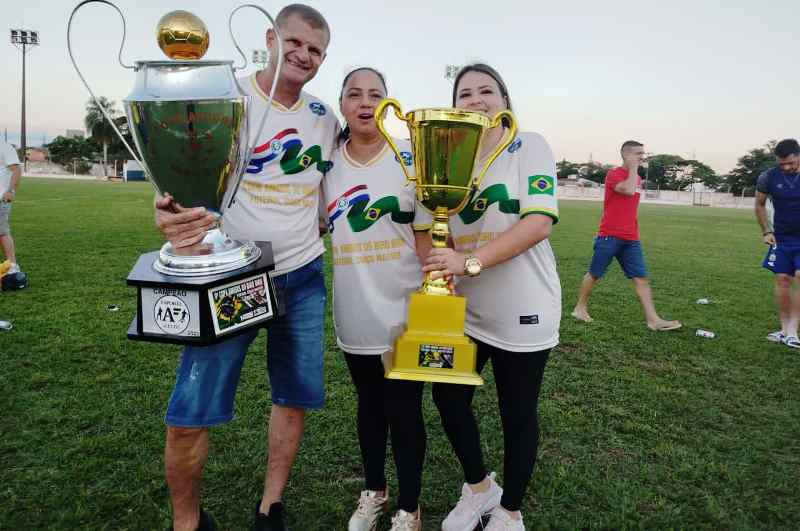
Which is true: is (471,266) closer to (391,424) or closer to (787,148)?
(391,424)

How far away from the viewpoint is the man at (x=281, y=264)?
6.36 feet

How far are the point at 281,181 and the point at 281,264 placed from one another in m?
0.31

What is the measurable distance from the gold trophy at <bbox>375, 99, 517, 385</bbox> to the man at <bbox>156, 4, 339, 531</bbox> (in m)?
0.44

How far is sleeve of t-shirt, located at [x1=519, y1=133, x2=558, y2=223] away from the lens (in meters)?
1.87

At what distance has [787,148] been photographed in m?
5.15

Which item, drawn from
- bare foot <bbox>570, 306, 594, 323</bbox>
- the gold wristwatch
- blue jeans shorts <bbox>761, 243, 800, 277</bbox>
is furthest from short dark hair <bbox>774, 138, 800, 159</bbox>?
the gold wristwatch

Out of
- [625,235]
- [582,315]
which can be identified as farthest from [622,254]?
[582,315]

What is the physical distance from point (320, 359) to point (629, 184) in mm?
4304

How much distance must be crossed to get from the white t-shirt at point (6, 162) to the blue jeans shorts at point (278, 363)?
5401 millimetres

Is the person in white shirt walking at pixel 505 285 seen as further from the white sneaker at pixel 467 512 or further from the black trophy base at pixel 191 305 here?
the black trophy base at pixel 191 305

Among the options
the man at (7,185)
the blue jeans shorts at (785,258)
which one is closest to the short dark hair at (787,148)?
the blue jeans shorts at (785,258)

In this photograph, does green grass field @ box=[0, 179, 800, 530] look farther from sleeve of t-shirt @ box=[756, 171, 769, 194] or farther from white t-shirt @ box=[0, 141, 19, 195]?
sleeve of t-shirt @ box=[756, 171, 769, 194]

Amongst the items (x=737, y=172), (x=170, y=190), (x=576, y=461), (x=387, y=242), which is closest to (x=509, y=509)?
(x=576, y=461)

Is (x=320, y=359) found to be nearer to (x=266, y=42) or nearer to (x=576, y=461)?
(x=266, y=42)
